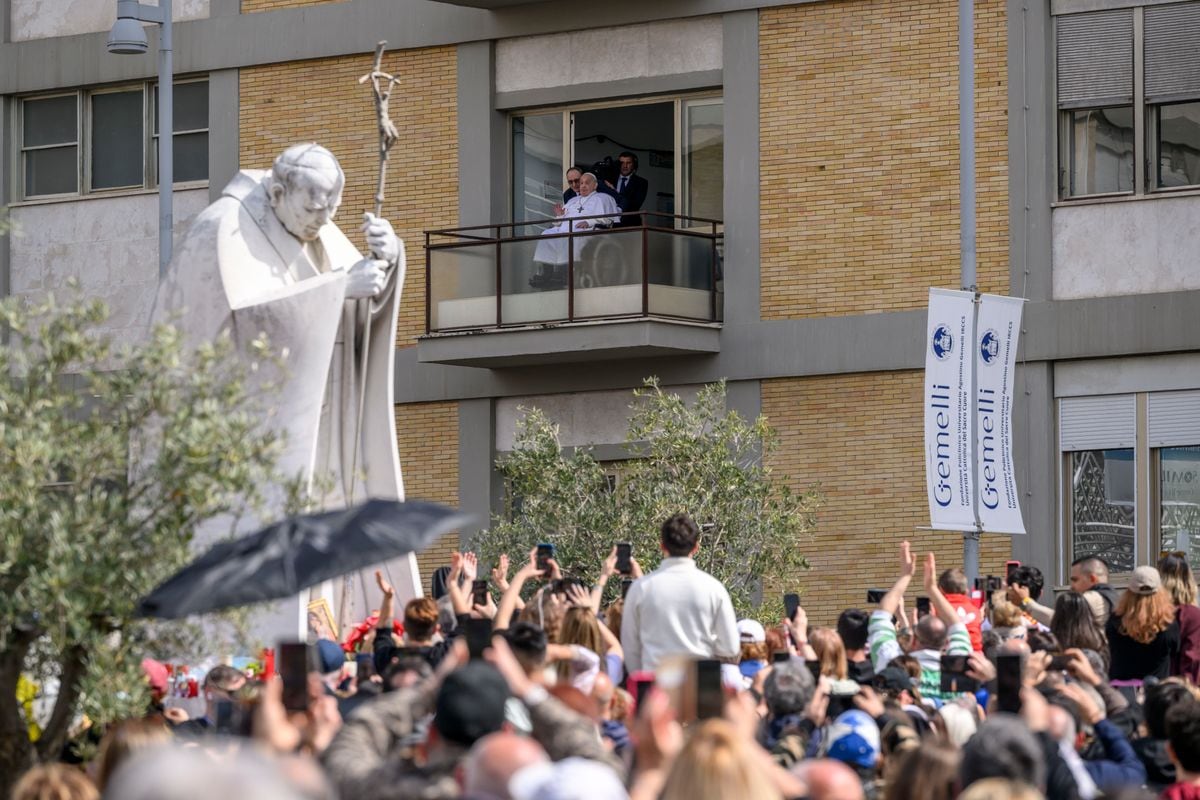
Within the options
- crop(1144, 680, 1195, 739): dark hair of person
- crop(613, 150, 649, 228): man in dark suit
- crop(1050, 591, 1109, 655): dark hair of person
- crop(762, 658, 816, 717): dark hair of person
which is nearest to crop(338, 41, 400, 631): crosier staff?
crop(1050, 591, 1109, 655): dark hair of person

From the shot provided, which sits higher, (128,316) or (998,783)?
(128,316)

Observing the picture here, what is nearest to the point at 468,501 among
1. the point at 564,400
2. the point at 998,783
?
the point at 564,400

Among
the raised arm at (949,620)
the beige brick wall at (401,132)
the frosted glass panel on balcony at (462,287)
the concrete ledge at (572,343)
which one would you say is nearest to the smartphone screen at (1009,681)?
the raised arm at (949,620)

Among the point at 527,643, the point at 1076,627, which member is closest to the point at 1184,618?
the point at 1076,627

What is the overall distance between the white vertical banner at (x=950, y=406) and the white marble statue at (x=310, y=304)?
760 cm

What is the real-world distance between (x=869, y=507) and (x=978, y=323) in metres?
4.78

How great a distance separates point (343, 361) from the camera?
54.9ft

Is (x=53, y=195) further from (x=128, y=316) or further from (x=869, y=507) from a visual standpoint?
(x=869, y=507)

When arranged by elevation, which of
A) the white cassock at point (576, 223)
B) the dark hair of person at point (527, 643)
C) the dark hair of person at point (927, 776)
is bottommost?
the dark hair of person at point (927, 776)

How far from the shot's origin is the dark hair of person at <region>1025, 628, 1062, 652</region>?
1324cm

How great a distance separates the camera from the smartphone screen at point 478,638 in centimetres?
1043

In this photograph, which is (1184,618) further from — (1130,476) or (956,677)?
(1130,476)

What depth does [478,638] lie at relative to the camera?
1050 centimetres

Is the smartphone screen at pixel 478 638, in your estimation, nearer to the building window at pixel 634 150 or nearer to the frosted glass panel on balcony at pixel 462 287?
the frosted glass panel on balcony at pixel 462 287
